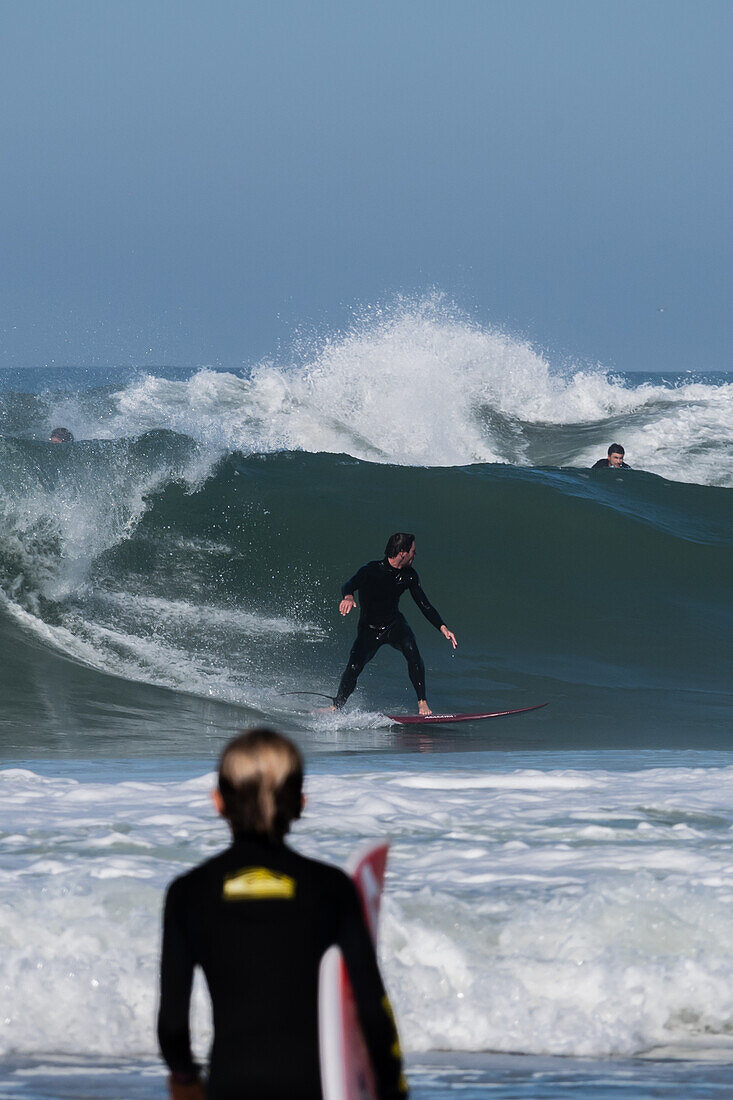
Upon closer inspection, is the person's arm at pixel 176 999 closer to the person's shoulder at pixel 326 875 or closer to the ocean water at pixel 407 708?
the person's shoulder at pixel 326 875

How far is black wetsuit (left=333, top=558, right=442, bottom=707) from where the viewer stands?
30.4ft

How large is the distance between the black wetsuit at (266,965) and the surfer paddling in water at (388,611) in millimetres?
7248

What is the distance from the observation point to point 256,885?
1.90 meters

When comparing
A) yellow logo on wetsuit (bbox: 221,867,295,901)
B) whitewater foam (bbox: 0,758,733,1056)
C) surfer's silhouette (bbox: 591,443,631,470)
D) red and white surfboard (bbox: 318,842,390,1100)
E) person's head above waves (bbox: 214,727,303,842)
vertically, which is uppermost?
surfer's silhouette (bbox: 591,443,631,470)

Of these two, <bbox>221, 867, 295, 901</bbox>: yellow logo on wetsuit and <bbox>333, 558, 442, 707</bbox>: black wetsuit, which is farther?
<bbox>333, 558, 442, 707</bbox>: black wetsuit

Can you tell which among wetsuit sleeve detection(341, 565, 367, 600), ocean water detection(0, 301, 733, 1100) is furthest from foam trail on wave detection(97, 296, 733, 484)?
wetsuit sleeve detection(341, 565, 367, 600)

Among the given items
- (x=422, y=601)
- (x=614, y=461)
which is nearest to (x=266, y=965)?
(x=422, y=601)

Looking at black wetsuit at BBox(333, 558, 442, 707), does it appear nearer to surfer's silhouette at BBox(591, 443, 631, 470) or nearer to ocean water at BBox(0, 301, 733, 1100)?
ocean water at BBox(0, 301, 733, 1100)

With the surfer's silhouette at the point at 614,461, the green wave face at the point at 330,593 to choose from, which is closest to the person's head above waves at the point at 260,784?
the green wave face at the point at 330,593

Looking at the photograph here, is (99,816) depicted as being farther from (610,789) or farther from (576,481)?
(576,481)

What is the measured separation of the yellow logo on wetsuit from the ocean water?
151cm

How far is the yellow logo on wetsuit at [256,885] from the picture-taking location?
1902 mm

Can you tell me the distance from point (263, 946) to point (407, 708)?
834 centimetres

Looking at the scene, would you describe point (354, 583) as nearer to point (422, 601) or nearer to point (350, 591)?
point (350, 591)
